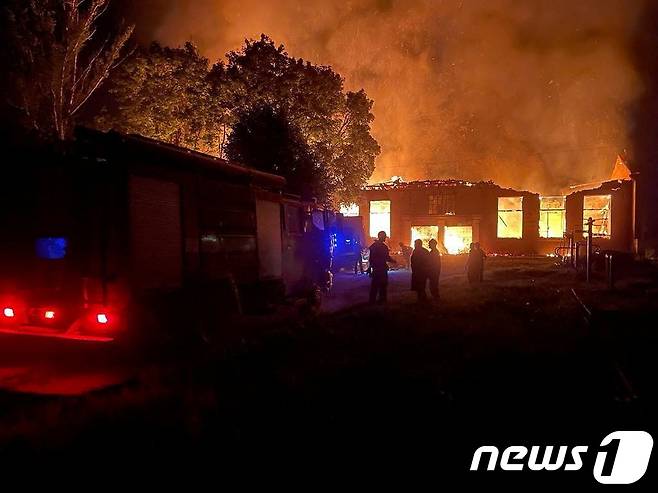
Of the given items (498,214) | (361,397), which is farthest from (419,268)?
(498,214)

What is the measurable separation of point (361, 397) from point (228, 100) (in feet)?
66.0

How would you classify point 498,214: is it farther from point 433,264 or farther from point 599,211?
point 433,264

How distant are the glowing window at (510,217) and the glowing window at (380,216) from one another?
27.9 feet

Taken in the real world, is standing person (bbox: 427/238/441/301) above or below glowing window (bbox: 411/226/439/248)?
below

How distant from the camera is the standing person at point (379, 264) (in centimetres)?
1189

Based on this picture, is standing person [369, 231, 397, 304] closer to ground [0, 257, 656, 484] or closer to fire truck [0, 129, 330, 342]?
ground [0, 257, 656, 484]

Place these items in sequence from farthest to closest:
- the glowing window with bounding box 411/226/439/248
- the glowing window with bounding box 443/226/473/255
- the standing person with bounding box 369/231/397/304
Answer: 1. the glowing window with bounding box 411/226/439/248
2. the glowing window with bounding box 443/226/473/255
3. the standing person with bounding box 369/231/397/304

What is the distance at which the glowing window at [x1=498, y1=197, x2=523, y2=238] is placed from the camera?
37.3 m

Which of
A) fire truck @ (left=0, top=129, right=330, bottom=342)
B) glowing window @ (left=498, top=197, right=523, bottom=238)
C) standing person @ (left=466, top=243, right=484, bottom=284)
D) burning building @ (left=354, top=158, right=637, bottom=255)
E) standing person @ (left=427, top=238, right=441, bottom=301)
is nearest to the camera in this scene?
fire truck @ (left=0, top=129, right=330, bottom=342)

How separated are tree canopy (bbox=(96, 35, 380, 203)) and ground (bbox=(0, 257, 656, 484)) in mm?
14044

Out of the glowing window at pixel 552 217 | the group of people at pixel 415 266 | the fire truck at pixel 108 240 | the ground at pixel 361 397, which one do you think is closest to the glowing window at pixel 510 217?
the glowing window at pixel 552 217

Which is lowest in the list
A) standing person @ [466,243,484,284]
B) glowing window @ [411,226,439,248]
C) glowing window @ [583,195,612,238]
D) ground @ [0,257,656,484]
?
ground @ [0,257,656,484]

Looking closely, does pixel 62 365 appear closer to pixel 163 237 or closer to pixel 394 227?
pixel 163 237

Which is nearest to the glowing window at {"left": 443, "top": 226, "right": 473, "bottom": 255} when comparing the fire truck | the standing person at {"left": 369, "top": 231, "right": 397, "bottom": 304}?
the standing person at {"left": 369, "top": 231, "right": 397, "bottom": 304}
